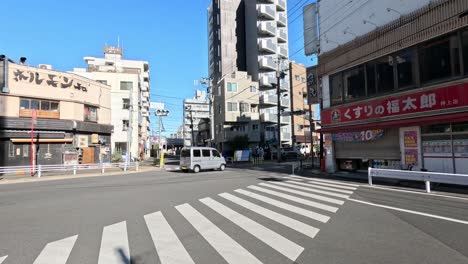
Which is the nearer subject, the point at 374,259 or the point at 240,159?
the point at 374,259

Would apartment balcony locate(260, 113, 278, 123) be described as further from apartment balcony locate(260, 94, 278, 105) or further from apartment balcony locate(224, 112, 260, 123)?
apartment balcony locate(260, 94, 278, 105)

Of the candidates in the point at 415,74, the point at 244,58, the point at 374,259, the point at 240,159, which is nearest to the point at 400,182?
the point at 415,74

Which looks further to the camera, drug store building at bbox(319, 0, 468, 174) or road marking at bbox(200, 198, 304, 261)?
drug store building at bbox(319, 0, 468, 174)

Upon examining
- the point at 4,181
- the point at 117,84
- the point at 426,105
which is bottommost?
the point at 4,181

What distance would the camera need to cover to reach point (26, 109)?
27125mm

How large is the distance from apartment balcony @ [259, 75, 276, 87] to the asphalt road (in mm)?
46291

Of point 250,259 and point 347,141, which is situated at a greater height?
point 347,141

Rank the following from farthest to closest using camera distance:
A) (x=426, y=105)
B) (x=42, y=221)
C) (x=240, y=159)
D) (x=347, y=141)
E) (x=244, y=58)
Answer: (x=244, y=58) < (x=240, y=159) < (x=347, y=141) < (x=426, y=105) < (x=42, y=221)

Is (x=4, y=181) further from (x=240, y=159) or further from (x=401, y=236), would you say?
(x=240, y=159)

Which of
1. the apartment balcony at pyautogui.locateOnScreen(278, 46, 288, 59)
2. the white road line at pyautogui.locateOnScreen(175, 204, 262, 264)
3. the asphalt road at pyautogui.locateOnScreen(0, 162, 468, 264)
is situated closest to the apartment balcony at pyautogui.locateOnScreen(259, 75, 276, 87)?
the apartment balcony at pyautogui.locateOnScreen(278, 46, 288, 59)

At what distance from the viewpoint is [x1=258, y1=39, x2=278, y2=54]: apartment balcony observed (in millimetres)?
55719

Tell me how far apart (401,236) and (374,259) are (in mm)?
1576

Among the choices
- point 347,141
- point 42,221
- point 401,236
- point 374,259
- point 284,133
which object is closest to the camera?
point 374,259

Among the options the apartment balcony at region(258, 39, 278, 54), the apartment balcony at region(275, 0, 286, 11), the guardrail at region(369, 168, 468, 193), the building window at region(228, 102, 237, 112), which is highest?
the apartment balcony at region(275, 0, 286, 11)
